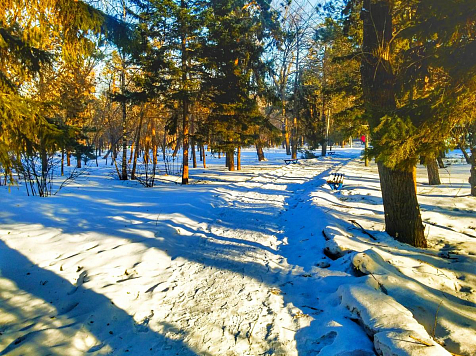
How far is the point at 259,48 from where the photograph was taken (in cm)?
1739

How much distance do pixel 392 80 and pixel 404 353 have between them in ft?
15.9

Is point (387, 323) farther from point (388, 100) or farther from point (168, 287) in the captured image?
point (388, 100)

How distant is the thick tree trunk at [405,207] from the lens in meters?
5.02

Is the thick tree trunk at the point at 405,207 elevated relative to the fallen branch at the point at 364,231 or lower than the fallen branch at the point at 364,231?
elevated

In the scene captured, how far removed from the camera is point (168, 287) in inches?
141

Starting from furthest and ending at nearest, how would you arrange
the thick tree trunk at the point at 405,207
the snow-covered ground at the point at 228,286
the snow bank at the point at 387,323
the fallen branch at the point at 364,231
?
the fallen branch at the point at 364,231 → the thick tree trunk at the point at 405,207 → the snow-covered ground at the point at 228,286 → the snow bank at the point at 387,323

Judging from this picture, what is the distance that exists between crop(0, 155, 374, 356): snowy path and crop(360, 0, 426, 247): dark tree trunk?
4.98 ft

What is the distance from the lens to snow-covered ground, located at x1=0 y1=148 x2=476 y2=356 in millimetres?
2510

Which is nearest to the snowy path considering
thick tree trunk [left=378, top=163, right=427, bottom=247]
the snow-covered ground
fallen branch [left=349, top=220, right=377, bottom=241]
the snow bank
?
the snow-covered ground

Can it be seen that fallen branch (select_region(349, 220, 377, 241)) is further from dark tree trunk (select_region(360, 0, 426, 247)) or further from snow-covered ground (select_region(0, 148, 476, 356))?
dark tree trunk (select_region(360, 0, 426, 247))

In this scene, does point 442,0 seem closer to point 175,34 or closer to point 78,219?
point 78,219

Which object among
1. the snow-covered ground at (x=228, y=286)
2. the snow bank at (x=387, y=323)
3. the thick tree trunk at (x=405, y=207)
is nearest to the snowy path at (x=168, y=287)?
the snow-covered ground at (x=228, y=286)

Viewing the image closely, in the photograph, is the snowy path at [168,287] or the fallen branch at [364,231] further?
the fallen branch at [364,231]

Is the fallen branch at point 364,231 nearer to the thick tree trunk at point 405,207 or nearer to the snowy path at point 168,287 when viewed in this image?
the thick tree trunk at point 405,207
